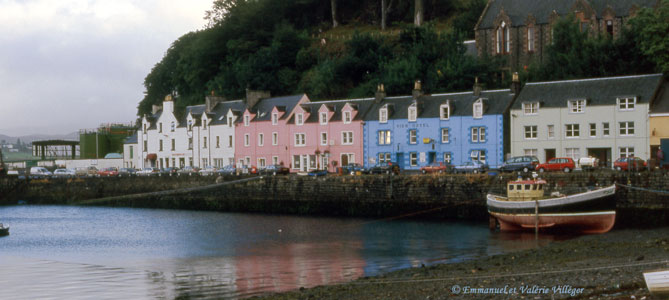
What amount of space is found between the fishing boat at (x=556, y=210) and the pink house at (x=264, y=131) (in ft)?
102

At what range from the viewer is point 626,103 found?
165ft

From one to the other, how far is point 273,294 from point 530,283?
6.89 m

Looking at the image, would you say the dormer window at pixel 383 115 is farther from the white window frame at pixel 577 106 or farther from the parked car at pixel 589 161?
the parked car at pixel 589 161

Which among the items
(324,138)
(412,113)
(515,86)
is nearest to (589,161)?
(515,86)

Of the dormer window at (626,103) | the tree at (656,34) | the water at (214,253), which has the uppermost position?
the tree at (656,34)

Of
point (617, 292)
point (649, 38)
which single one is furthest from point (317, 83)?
point (617, 292)

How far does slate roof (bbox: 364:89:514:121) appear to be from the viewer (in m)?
56.2

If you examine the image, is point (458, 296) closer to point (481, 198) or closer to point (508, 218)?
point (508, 218)

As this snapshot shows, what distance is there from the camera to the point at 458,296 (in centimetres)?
1725

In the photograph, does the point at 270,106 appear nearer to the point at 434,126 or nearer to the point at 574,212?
the point at 434,126

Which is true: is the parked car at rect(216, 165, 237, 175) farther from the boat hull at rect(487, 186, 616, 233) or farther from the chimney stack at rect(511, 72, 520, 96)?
the boat hull at rect(487, 186, 616, 233)

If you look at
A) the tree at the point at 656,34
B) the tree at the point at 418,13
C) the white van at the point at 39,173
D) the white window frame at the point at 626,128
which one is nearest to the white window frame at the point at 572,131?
the white window frame at the point at 626,128

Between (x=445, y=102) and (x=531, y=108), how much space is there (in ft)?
22.5

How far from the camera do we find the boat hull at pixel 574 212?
34.0 metres
